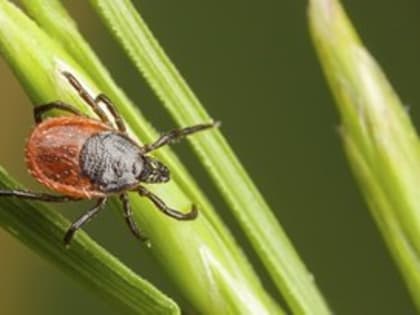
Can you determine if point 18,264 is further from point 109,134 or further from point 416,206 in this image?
point 416,206

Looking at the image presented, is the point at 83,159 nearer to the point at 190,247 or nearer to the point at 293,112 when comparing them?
the point at 190,247

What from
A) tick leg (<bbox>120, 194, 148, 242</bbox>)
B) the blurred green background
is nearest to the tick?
tick leg (<bbox>120, 194, 148, 242</bbox>)

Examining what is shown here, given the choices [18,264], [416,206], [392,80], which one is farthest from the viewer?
[18,264]

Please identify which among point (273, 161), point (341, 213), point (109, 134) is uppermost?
point (109, 134)

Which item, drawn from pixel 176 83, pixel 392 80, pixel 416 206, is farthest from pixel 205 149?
pixel 392 80

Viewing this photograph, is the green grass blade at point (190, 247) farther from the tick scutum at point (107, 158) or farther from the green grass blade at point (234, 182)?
the tick scutum at point (107, 158)

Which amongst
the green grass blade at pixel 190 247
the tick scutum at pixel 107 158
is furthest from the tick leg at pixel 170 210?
the tick scutum at pixel 107 158
